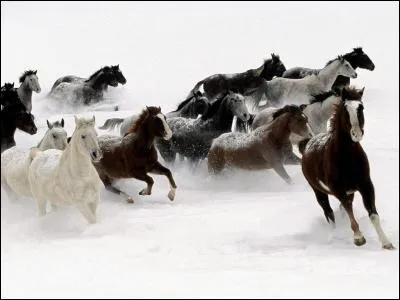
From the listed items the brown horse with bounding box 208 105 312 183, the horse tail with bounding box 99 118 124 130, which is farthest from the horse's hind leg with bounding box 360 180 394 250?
the horse tail with bounding box 99 118 124 130

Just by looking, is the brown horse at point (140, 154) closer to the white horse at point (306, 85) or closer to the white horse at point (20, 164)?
the white horse at point (20, 164)

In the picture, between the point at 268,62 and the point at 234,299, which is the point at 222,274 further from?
the point at 268,62

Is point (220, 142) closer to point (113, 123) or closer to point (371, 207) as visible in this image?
point (113, 123)

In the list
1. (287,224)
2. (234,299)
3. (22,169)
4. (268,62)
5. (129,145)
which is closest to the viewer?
(234,299)

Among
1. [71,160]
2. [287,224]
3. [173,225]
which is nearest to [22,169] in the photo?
[71,160]

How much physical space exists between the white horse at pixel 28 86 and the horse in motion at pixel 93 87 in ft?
8.02

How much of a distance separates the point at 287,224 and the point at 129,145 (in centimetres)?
301

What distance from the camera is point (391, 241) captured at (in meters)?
5.55

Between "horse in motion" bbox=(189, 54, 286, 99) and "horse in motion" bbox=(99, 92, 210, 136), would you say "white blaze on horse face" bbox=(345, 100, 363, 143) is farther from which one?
"horse in motion" bbox=(189, 54, 286, 99)

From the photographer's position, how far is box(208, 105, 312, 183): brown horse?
8664mm

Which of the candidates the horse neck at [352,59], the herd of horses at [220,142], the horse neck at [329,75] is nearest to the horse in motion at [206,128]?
the herd of horses at [220,142]

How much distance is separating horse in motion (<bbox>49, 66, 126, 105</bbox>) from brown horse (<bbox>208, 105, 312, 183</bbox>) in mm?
6316

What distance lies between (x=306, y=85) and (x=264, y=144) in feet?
12.1

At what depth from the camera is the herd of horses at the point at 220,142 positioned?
558 cm
